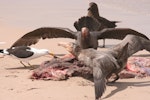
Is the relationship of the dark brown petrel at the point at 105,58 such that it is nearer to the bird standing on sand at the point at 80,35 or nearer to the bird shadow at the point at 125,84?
the bird shadow at the point at 125,84

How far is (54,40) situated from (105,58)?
22.7 ft

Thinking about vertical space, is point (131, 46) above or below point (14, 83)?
above

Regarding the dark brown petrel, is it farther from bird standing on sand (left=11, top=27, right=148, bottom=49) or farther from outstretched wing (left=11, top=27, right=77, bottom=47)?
outstretched wing (left=11, top=27, right=77, bottom=47)

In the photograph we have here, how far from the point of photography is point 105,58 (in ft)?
30.7

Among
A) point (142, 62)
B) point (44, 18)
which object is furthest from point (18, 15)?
point (142, 62)

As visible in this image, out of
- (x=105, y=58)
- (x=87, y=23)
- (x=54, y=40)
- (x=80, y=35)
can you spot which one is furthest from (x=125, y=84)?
(x=54, y=40)

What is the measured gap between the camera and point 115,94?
9.13 metres

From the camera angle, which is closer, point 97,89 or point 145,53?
point 97,89

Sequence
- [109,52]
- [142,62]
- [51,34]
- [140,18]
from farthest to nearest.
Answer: [140,18] < [51,34] < [142,62] < [109,52]

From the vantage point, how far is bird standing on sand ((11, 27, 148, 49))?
12.2 meters

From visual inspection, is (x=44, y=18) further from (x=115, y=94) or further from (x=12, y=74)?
(x=115, y=94)

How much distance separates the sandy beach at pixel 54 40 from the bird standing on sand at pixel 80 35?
634 millimetres

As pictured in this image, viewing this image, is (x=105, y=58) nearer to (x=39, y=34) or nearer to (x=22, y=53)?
(x=22, y=53)

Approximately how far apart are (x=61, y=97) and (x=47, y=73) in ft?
5.19
